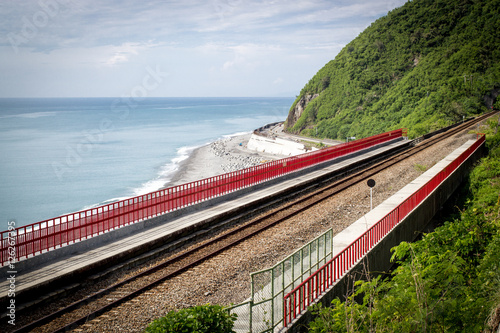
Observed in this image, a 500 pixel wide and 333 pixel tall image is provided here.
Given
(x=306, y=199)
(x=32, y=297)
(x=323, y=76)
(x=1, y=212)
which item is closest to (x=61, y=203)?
(x=1, y=212)

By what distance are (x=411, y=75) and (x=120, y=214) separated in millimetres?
73530

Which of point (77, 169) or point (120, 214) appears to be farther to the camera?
point (77, 169)

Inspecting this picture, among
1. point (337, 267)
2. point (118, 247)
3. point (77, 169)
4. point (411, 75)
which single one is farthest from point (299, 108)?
point (337, 267)

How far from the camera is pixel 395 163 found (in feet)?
93.8

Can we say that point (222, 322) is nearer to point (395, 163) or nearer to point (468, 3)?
point (395, 163)

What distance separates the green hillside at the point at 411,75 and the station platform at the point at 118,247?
3861 centimetres

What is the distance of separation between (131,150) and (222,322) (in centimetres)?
7454

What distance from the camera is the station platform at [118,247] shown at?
10469mm

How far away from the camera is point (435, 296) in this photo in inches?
290

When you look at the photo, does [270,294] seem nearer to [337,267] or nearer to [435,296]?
[337,267]

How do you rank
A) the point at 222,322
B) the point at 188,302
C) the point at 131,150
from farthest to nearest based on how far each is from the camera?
the point at 131,150 → the point at 188,302 → the point at 222,322

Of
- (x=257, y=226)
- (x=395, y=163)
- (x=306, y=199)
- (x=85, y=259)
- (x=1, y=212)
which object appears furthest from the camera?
(x=1, y=212)

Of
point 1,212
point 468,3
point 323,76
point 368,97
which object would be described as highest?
point 468,3

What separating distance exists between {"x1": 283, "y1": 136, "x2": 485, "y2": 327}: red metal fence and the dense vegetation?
1.43 feet
